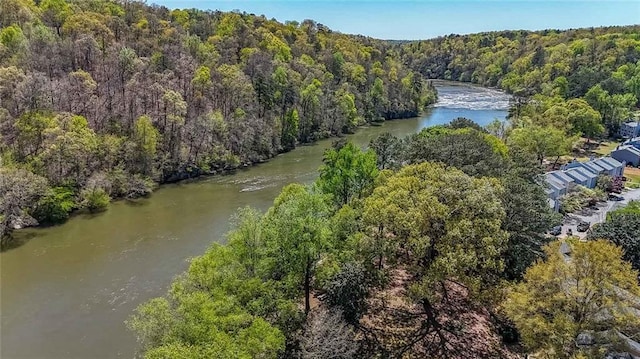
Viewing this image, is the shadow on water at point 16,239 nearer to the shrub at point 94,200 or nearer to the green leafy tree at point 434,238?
the shrub at point 94,200

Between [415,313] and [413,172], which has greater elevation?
[413,172]

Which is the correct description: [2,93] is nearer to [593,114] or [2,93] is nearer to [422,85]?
[593,114]

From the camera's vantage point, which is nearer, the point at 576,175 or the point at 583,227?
the point at 583,227

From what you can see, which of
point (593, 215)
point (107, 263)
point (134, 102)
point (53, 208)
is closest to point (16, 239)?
point (53, 208)

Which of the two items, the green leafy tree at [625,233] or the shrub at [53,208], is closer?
the green leafy tree at [625,233]

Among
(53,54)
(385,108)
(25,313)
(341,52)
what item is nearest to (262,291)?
(25,313)

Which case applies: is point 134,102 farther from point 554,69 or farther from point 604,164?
point 554,69

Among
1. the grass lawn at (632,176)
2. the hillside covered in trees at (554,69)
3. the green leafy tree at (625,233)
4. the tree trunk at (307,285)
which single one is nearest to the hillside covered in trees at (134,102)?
the tree trunk at (307,285)
